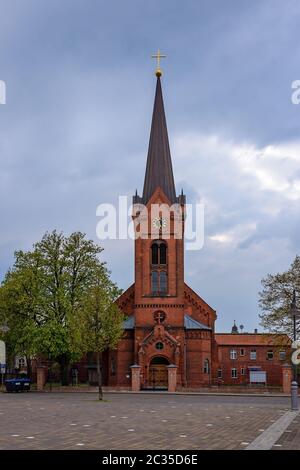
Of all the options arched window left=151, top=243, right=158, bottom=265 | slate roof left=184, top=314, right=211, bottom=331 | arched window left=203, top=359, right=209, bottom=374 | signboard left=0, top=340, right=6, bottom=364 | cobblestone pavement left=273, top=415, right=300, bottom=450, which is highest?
arched window left=151, top=243, right=158, bottom=265

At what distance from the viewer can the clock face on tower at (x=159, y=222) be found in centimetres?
6669

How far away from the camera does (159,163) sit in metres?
68.0

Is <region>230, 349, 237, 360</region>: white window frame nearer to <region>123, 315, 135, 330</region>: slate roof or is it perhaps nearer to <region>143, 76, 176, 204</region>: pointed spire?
<region>123, 315, 135, 330</region>: slate roof

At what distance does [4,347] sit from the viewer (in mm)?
64938

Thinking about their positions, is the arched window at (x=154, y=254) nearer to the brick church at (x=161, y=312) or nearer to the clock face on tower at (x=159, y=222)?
the brick church at (x=161, y=312)

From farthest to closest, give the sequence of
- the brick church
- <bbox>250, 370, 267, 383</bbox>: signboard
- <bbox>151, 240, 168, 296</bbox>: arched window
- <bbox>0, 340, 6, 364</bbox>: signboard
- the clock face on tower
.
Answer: <bbox>250, 370, 267, 383</bbox>: signboard → the clock face on tower → <bbox>151, 240, 168, 296</bbox>: arched window → <bbox>0, 340, 6, 364</bbox>: signboard → the brick church

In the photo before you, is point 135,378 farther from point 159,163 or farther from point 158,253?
point 159,163

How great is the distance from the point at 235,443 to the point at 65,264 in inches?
1697

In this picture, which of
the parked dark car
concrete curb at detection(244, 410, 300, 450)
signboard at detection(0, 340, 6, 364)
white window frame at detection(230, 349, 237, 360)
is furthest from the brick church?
concrete curb at detection(244, 410, 300, 450)

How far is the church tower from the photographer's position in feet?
205

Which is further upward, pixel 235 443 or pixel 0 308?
pixel 0 308

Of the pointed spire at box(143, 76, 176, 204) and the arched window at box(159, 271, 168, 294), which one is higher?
the pointed spire at box(143, 76, 176, 204)
